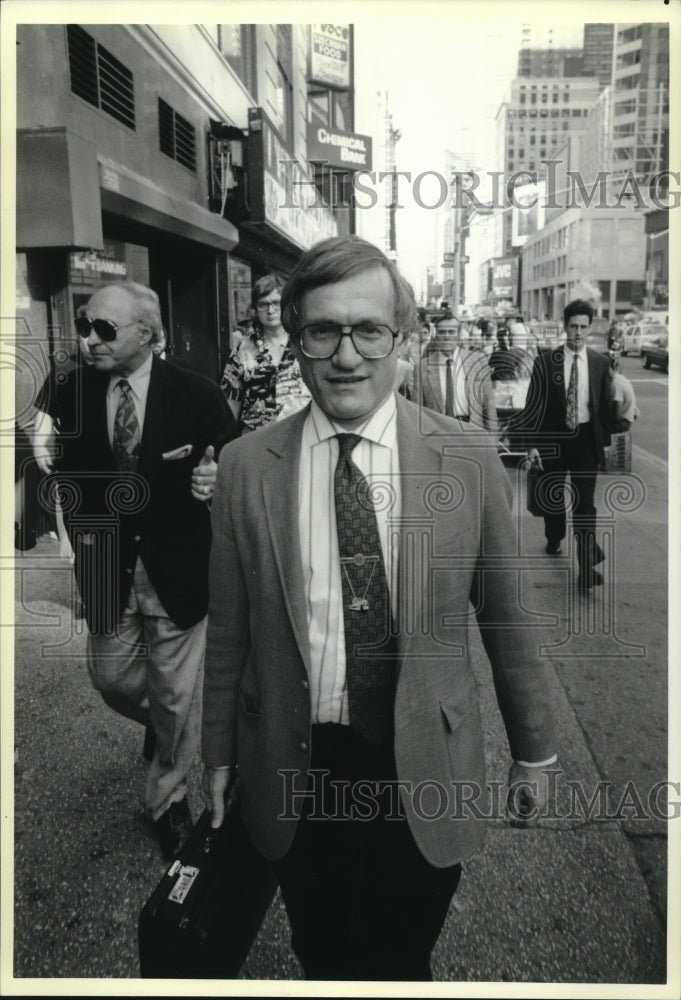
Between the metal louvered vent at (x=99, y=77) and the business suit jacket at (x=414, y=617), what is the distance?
1.41 m

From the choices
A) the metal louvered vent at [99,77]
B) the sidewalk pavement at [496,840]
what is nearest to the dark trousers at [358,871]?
the sidewalk pavement at [496,840]

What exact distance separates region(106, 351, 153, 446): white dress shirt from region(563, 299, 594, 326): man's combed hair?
1.30 metres

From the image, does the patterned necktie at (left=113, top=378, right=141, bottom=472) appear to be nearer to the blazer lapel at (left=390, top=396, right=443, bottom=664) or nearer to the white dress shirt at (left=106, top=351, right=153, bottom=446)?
the white dress shirt at (left=106, top=351, right=153, bottom=446)

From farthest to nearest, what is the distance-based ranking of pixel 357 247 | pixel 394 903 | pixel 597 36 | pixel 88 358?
pixel 88 358
pixel 597 36
pixel 394 903
pixel 357 247

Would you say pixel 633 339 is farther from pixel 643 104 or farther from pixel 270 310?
pixel 270 310

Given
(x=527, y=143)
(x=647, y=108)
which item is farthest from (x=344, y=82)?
(x=647, y=108)

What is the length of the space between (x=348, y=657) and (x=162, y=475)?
108cm

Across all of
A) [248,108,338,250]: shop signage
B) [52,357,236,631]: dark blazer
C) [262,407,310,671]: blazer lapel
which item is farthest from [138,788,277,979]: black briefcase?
[248,108,338,250]: shop signage

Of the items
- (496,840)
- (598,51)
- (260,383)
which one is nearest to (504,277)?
(598,51)

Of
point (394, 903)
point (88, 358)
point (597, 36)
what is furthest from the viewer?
point (88, 358)

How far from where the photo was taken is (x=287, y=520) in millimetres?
1541

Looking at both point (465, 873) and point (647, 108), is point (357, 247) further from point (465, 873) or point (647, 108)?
point (465, 873)

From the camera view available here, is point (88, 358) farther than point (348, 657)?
Yes

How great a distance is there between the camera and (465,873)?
2271mm
